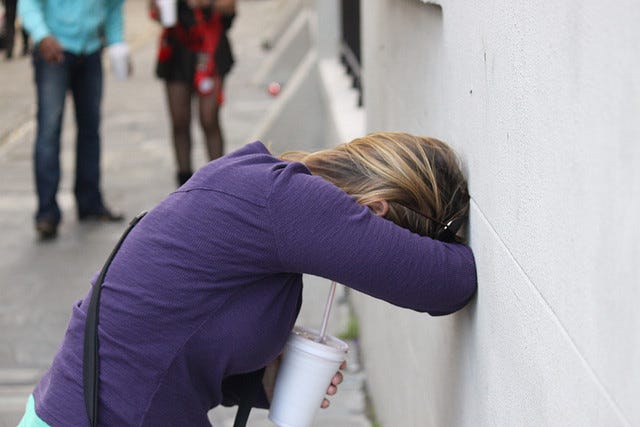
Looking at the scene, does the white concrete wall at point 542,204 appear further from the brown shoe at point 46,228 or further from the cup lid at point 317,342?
the brown shoe at point 46,228

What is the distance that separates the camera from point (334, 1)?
828cm

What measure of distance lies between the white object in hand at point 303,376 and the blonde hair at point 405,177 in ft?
1.20

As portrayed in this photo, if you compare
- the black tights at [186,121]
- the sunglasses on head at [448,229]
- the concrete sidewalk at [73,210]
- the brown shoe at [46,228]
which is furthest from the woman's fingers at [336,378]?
the black tights at [186,121]

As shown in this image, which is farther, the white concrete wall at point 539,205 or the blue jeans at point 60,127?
the blue jeans at point 60,127

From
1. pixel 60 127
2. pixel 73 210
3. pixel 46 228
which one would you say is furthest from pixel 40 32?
pixel 73 210

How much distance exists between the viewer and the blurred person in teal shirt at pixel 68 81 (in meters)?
5.73

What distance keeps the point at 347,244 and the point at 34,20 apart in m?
4.29

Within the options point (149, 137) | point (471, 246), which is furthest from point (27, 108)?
point (471, 246)

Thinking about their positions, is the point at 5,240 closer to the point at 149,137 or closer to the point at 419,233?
the point at 149,137

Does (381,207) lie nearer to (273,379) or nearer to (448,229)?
(448,229)

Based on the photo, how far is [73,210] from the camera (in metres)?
6.71

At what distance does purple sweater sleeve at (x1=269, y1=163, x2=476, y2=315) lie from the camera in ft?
5.94

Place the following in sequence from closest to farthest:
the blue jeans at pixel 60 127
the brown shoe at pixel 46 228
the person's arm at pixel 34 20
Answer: the person's arm at pixel 34 20
the blue jeans at pixel 60 127
the brown shoe at pixel 46 228

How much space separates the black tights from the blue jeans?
460 mm
